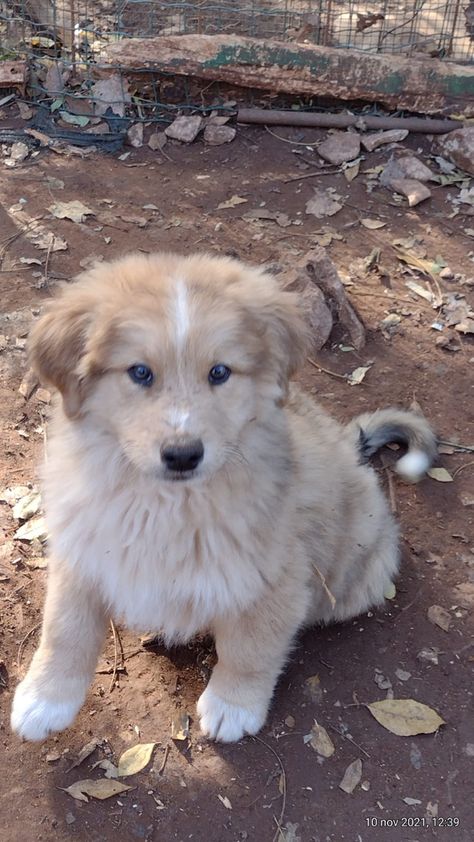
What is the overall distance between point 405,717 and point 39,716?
1443 mm

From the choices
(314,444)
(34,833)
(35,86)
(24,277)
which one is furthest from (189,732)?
(35,86)

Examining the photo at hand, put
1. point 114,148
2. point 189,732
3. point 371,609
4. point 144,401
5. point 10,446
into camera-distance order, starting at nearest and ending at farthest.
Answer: point 144,401 < point 189,732 < point 371,609 < point 10,446 < point 114,148

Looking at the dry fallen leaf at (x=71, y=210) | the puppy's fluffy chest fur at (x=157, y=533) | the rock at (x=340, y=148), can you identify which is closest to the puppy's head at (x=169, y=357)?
the puppy's fluffy chest fur at (x=157, y=533)

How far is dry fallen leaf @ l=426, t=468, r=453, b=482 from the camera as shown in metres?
→ 4.27

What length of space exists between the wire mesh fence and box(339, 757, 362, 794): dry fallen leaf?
6.06 m

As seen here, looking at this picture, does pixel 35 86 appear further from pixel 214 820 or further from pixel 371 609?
pixel 214 820

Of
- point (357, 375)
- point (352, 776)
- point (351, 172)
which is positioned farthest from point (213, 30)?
point (352, 776)

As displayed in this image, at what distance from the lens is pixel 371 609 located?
3.62m

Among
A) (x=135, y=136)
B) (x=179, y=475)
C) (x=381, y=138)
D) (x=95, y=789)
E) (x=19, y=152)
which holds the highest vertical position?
(x=179, y=475)

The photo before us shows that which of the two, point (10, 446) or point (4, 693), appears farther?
point (10, 446)

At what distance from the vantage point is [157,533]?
2.72m

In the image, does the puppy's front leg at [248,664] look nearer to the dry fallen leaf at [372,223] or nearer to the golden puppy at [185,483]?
the golden puppy at [185,483]

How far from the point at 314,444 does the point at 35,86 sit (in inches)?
224

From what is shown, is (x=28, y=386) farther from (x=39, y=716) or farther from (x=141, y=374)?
(x=141, y=374)
